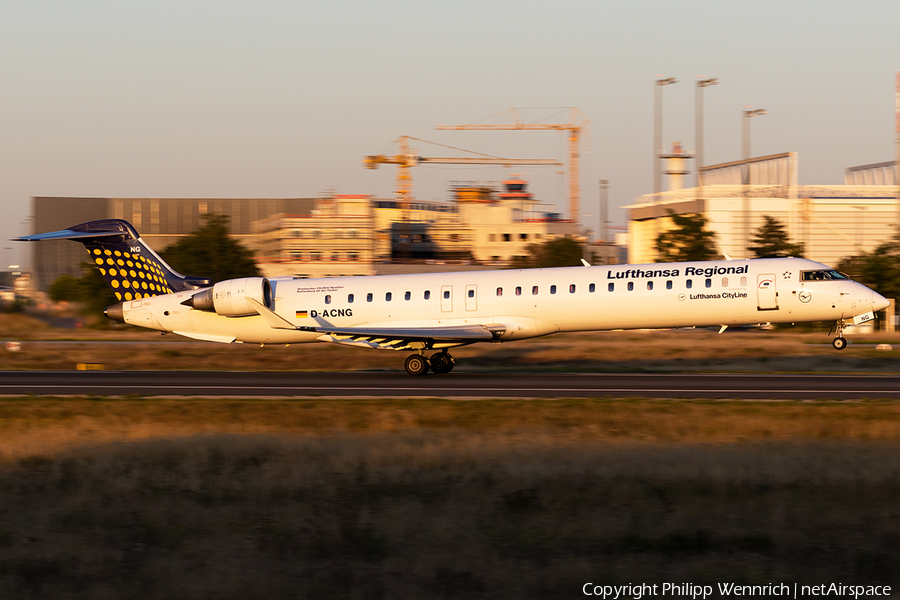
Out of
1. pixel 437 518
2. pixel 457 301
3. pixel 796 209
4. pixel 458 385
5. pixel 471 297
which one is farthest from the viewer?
pixel 796 209

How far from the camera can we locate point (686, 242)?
70.4 meters

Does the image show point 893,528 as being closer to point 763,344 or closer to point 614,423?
point 614,423

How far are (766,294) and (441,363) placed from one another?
31.2 ft

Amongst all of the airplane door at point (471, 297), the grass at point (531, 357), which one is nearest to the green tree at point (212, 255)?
the grass at point (531, 357)

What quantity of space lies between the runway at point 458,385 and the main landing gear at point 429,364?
0.30 metres

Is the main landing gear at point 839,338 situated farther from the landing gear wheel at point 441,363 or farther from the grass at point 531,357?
the landing gear wheel at point 441,363

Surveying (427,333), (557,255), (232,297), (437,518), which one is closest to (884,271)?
(557,255)

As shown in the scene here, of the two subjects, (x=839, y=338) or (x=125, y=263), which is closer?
(x=839, y=338)

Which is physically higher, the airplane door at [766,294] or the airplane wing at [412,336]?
the airplane door at [766,294]

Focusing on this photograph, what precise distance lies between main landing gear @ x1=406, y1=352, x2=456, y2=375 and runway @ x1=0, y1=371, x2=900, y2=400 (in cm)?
30

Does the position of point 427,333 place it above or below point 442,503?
above

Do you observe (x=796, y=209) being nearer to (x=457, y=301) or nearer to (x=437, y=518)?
(x=457, y=301)

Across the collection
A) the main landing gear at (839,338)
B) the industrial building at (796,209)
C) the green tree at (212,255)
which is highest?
the industrial building at (796,209)

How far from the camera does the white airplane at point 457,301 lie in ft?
80.2
